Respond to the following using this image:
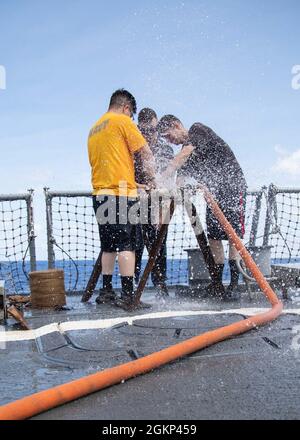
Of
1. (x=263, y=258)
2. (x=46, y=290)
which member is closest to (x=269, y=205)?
(x=263, y=258)

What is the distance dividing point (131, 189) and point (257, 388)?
11.1ft

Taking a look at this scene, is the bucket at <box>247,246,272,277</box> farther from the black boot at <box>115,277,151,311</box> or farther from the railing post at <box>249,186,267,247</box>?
the railing post at <box>249,186,267,247</box>

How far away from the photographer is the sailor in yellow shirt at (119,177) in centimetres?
541

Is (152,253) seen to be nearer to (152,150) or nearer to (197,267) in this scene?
(197,267)

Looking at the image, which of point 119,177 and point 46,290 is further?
point 46,290

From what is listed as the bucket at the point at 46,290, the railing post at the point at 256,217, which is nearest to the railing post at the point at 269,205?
the railing post at the point at 256,217

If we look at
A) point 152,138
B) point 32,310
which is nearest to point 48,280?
point 32,310

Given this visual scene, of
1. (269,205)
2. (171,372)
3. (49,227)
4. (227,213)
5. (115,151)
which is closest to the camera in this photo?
(171,372)

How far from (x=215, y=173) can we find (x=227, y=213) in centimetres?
49

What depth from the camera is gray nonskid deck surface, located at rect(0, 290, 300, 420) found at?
7.06ft

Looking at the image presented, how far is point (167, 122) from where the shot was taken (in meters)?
6.24

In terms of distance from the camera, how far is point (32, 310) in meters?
5.61

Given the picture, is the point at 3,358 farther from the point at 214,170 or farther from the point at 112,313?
the point at 214,170
